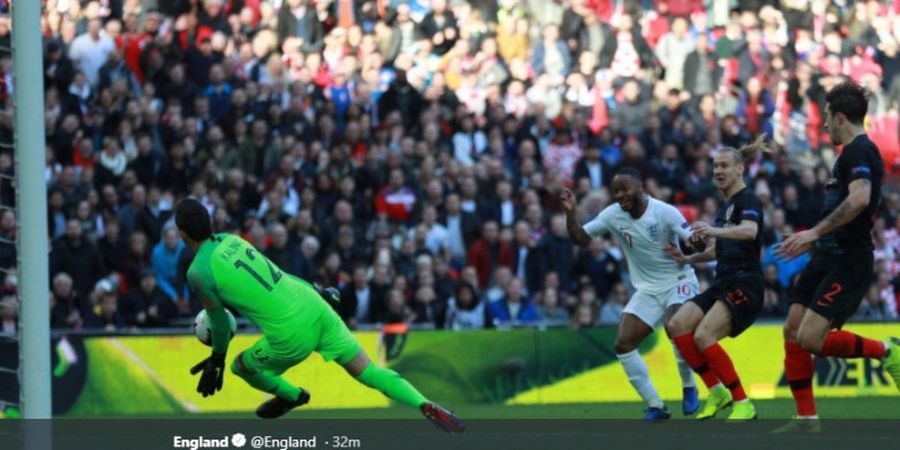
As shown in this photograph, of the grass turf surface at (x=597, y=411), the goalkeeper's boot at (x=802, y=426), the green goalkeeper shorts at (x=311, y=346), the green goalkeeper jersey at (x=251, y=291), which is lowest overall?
the grass turf surface at (x=597, y=411)

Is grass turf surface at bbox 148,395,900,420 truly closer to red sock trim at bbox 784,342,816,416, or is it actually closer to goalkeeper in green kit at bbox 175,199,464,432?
red sock trim at bbox 784,342,816,416

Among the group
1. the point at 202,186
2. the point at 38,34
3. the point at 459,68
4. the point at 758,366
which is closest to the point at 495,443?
the point at 38,34

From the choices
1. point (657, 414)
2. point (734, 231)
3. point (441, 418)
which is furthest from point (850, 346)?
point (441, 418)

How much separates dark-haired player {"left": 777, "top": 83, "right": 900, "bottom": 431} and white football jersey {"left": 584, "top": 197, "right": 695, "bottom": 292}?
2008mm

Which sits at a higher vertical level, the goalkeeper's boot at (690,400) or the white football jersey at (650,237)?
the white football jersey at (650,237)

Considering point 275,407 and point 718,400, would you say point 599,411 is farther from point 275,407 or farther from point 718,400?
point 275,407

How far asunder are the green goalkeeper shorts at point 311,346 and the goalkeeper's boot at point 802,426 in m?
2.86

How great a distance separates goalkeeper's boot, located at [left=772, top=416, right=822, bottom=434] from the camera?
1212 centimetres

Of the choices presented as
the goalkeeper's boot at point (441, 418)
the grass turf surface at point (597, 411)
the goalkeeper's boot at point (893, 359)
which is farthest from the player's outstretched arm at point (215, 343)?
the grass turf surface at point (597, 411)

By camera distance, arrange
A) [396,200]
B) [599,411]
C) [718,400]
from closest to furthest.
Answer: [718,400] < [599,411] < [396,200]

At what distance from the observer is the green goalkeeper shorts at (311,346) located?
1207cm

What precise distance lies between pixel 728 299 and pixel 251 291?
3557 mm

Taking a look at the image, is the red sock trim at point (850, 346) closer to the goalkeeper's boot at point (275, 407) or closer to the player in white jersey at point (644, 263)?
the player in white jersey at point (644, 263)

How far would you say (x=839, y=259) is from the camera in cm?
1188
